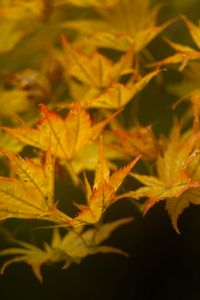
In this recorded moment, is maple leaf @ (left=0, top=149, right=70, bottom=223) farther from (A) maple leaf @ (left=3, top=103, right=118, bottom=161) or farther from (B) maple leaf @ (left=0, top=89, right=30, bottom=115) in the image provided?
(B) maple leaf @ (left=0, top=89, right=30, bottom=115)

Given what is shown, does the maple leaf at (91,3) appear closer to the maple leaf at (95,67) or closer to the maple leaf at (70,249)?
the maple leaf at (95,67)

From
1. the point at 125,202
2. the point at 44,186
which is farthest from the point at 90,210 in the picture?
the point at 125,202

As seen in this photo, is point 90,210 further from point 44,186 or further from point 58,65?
point 58,65

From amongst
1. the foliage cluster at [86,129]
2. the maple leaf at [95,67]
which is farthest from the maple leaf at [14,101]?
the maple leaf at [95,67]

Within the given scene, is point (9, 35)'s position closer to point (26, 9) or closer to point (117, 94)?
point (26, 9)

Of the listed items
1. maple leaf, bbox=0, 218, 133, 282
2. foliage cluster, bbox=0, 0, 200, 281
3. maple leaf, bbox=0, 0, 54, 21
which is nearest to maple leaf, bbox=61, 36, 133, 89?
foliage cluster, bbox=0, 0, 200, 281
